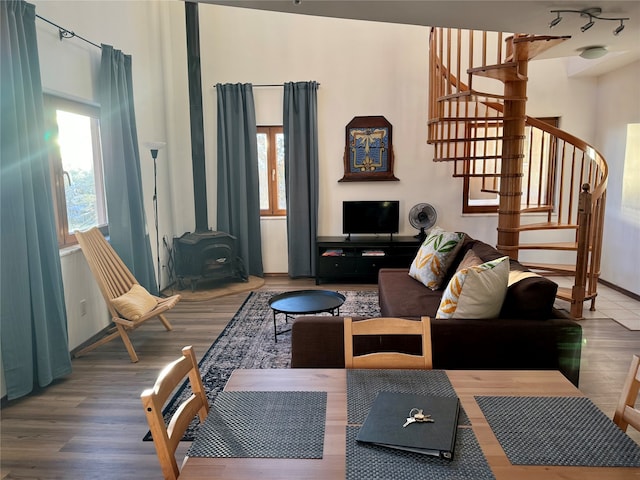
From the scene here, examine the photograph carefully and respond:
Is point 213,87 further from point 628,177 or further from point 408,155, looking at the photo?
point 628,177

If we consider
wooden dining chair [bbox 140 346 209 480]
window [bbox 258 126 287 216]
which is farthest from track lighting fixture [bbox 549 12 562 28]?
window [bbox 258 126 287 216]

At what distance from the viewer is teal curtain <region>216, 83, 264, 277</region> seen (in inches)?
217

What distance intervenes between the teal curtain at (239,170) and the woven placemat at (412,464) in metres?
4.68

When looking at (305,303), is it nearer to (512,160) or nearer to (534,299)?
(534,299)

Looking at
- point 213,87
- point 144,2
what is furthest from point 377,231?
point 144,2

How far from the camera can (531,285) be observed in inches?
89.4

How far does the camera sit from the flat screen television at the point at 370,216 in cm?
555

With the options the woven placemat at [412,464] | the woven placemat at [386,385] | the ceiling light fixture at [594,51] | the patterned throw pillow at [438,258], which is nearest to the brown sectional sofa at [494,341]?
the woven placemat at [386,385]

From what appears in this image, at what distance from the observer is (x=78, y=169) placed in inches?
149

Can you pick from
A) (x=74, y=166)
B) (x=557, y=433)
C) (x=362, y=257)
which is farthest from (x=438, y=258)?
(x=74, y=166)

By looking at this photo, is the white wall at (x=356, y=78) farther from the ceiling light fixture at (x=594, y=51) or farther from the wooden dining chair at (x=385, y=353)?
the wooden dining chair at (x=385, y=353)

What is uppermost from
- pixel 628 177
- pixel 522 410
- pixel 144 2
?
pixel 144 2

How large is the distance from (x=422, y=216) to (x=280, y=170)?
6.31 feet

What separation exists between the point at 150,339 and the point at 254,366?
1151 mm
